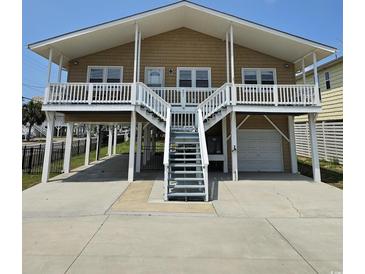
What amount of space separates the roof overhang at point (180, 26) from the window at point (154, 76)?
1.82 metres

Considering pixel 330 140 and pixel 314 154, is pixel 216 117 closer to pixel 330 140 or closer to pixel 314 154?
pixel 314 154

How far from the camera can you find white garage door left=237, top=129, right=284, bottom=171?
11492 mm

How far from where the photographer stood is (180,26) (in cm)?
1146

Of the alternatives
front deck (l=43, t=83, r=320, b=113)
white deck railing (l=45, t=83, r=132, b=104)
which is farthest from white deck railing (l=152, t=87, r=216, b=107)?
white deck railing (l=45, t=83, r=132, b=104)

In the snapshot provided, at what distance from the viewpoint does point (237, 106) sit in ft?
28.9

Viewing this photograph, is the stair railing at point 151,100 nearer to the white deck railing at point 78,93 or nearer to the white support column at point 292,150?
the white deck railing at point 78,93

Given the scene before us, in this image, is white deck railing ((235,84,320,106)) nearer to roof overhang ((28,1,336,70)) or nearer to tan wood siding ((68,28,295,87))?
roof overhang ((28,1,336,70))

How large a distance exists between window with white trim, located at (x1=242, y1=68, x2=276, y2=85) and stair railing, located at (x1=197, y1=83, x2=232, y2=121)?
308 centimetres

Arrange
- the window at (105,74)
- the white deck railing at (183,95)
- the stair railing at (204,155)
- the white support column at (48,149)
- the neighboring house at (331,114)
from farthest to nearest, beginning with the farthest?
1. the neighboring house at (331,114)
2. the window at (105,74)
3. the white deck railing at (183,95)
4. the white support column at (48,149)
5. the stair railing at (204,155)

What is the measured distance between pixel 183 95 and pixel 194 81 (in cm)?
166

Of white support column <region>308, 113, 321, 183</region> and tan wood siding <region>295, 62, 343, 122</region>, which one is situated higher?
tan wood siding <region>295, 62, 343, 122</region>

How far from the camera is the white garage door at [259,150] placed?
37.7 ft

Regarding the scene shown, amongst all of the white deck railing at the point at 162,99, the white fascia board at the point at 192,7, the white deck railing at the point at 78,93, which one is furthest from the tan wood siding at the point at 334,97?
the white deck railing at the point at 78,93
